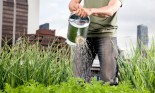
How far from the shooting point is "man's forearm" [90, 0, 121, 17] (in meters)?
3.79

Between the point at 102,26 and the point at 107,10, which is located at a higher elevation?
the point at 107,10

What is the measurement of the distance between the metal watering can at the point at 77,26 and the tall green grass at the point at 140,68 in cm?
61

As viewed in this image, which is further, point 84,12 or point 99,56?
point 99,56

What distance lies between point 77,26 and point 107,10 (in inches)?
11.3

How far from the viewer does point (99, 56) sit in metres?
4.18

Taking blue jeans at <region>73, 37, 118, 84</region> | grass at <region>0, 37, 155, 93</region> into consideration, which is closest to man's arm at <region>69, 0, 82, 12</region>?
blue jeans at <region>73, 37, 118, 84</region>

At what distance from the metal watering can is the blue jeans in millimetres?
234

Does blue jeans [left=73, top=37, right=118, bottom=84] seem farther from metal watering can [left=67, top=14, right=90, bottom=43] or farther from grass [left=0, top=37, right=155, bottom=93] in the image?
metal watering can [left=67, top=14, right=90, bottom=43]

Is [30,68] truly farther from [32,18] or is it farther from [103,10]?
[32,18]

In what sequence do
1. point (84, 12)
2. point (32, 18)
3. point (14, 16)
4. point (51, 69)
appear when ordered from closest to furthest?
point (84, 12)
point (51, 69)
point (14, 16)
point (32, 18)

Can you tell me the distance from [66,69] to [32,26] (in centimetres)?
8972

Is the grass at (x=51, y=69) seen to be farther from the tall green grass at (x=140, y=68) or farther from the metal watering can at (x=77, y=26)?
the metal watering can at (x=77, y=26)

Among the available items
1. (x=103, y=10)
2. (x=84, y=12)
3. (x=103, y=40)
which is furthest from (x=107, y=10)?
(x=103, y=40)

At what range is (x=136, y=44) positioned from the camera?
4543 millimetres
